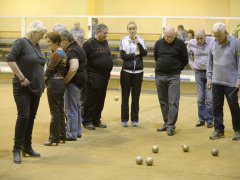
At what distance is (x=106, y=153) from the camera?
24.2 feet

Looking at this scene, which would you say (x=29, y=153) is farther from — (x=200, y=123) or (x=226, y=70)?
(x=200, y=123)

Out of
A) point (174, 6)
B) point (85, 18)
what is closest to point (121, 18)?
point (85, 18)

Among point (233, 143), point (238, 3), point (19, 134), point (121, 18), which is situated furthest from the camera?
point (238, 3)

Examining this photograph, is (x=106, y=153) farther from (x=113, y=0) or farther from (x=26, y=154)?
(x=113, y=0)

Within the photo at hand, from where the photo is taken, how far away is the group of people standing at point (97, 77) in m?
6.66

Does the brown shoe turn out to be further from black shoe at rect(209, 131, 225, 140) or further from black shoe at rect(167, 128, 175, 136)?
black shoe at rect(209, 131, 225, 140)

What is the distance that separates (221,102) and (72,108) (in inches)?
89.1

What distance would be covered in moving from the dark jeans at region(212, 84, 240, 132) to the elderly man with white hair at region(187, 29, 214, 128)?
32.6 inches

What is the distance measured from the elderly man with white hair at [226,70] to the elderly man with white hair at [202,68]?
898 mm

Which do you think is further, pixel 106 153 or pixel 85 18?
pixel 85 18

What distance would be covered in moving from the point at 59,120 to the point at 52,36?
119 centimetres

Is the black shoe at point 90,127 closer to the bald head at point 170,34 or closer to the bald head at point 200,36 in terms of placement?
the bald head at point 170,34

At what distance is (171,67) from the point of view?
29.0ft

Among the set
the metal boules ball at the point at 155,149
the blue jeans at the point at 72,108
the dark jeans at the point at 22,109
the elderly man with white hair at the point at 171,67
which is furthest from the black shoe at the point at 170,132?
the dark jeans at the point at 22,109
